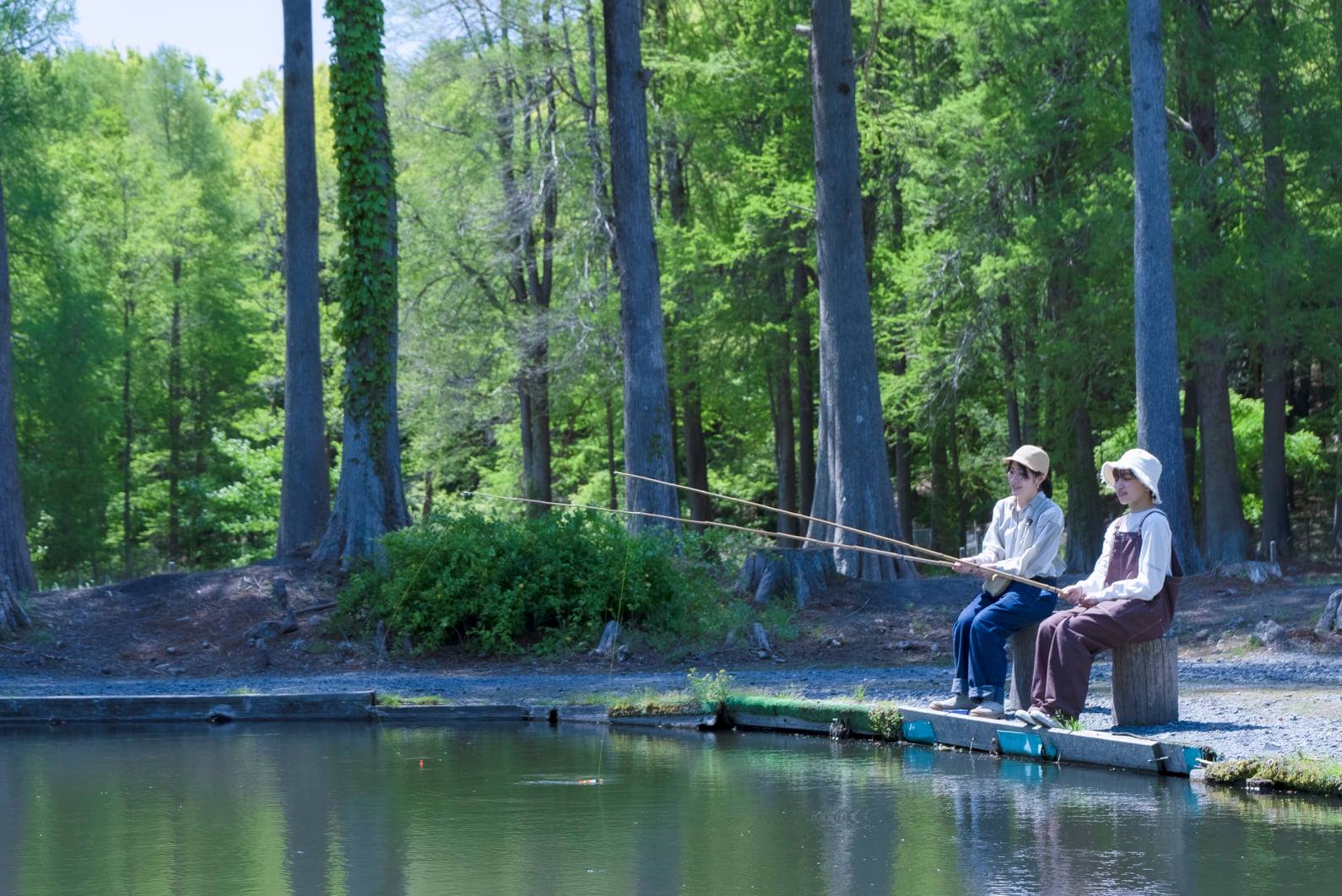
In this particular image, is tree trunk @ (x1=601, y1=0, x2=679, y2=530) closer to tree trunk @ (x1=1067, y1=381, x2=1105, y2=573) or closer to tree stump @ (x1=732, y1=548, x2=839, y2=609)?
tree stump @ (x1=732, y1=548, x2=839, y2=609)

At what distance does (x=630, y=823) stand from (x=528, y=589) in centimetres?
754

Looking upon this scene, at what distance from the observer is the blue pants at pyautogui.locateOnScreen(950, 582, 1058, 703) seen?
30.7ft

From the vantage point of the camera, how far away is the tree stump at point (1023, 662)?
9.46 meters

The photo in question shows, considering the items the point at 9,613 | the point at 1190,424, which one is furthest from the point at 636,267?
the point at 1190,424

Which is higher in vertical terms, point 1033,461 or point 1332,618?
point 1033,461

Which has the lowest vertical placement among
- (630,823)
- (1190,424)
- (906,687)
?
(630,823)

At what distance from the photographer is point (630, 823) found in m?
7.35

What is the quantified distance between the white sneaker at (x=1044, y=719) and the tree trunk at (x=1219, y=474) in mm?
14049

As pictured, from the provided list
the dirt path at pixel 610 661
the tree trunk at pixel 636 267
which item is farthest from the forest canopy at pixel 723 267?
the dirt path at pixel 610 661

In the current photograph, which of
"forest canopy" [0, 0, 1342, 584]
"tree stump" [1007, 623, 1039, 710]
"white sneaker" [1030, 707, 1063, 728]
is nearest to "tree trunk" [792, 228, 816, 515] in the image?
"forest canopy" [0, 0, 1342, 584]

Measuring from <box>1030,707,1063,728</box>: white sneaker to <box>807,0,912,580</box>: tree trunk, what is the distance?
385 inches

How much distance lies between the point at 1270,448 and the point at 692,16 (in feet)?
47.1

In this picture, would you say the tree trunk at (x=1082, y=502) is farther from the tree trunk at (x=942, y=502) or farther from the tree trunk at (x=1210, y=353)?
the tree trunk at (x=942, y=502)

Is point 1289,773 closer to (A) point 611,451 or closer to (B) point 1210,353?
(B) point 1210,353
